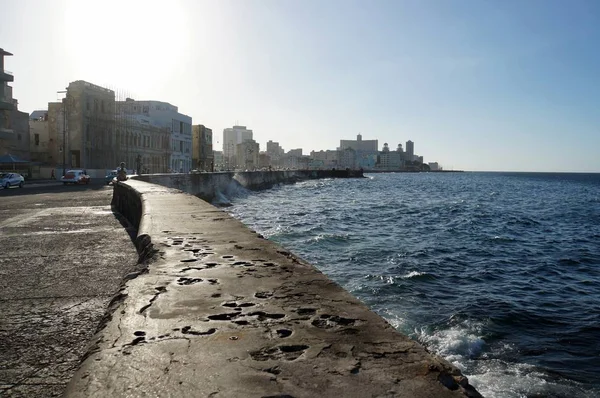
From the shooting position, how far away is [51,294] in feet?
15.7

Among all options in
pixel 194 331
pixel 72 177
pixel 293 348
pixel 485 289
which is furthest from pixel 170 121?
pixel 293 348

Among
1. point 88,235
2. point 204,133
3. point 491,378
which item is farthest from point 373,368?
point 204,133

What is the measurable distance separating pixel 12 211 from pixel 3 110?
38.8 metres

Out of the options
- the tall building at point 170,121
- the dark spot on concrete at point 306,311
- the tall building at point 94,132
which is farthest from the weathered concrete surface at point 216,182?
the dark spot on concrete at point 306,311

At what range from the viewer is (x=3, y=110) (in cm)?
4512

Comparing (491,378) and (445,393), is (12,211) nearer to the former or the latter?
(491,378)

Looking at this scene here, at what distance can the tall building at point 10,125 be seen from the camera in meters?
44.0

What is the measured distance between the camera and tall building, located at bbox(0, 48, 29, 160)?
44.0 metres

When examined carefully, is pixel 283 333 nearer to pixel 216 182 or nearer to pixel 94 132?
pixel 216 182

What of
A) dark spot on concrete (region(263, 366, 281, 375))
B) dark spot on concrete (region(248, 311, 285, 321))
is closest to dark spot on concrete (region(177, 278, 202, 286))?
dark spot on concrete (region(248, 311, 285, 321))

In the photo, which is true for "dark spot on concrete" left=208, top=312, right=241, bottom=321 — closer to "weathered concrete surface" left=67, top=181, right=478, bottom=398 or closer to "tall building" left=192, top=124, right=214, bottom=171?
"weathered concrete surface" left=67, top=181, right=478, bottom=398

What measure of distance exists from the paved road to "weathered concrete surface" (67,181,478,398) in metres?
0.47

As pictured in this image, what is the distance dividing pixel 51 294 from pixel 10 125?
54.7 metres

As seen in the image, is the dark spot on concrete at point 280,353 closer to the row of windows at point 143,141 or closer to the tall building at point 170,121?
the row of windows at point 143,141
